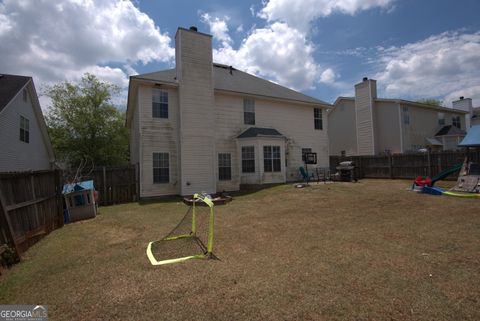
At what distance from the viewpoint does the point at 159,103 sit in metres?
14.3

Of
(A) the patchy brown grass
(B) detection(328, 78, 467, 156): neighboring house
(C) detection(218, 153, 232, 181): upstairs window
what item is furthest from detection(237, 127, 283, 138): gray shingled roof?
(B) detection(328, 78, 467, 156): neighboring house

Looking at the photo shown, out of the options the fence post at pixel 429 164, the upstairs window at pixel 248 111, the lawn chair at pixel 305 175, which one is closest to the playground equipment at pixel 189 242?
the lawn chair at pixel 305 175

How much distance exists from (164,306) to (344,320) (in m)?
2.18

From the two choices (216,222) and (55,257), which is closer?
(55,257)

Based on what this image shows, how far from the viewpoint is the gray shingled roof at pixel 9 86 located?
42.2ft

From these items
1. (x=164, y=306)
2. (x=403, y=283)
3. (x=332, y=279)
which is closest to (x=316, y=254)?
(x=332, y=279)

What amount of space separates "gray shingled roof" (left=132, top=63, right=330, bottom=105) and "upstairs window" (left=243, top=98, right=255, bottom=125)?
0.64 m

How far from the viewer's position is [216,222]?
26.8ft

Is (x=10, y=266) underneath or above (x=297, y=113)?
underneath

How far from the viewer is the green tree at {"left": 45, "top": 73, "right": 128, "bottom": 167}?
2534cm

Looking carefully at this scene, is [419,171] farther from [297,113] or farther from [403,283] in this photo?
[403,283]

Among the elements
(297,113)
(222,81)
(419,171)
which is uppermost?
(222,81)

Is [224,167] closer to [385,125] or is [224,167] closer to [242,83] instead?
[242,83]

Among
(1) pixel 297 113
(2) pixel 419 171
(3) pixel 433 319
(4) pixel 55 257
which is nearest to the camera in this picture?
(3) pixel 433 319
